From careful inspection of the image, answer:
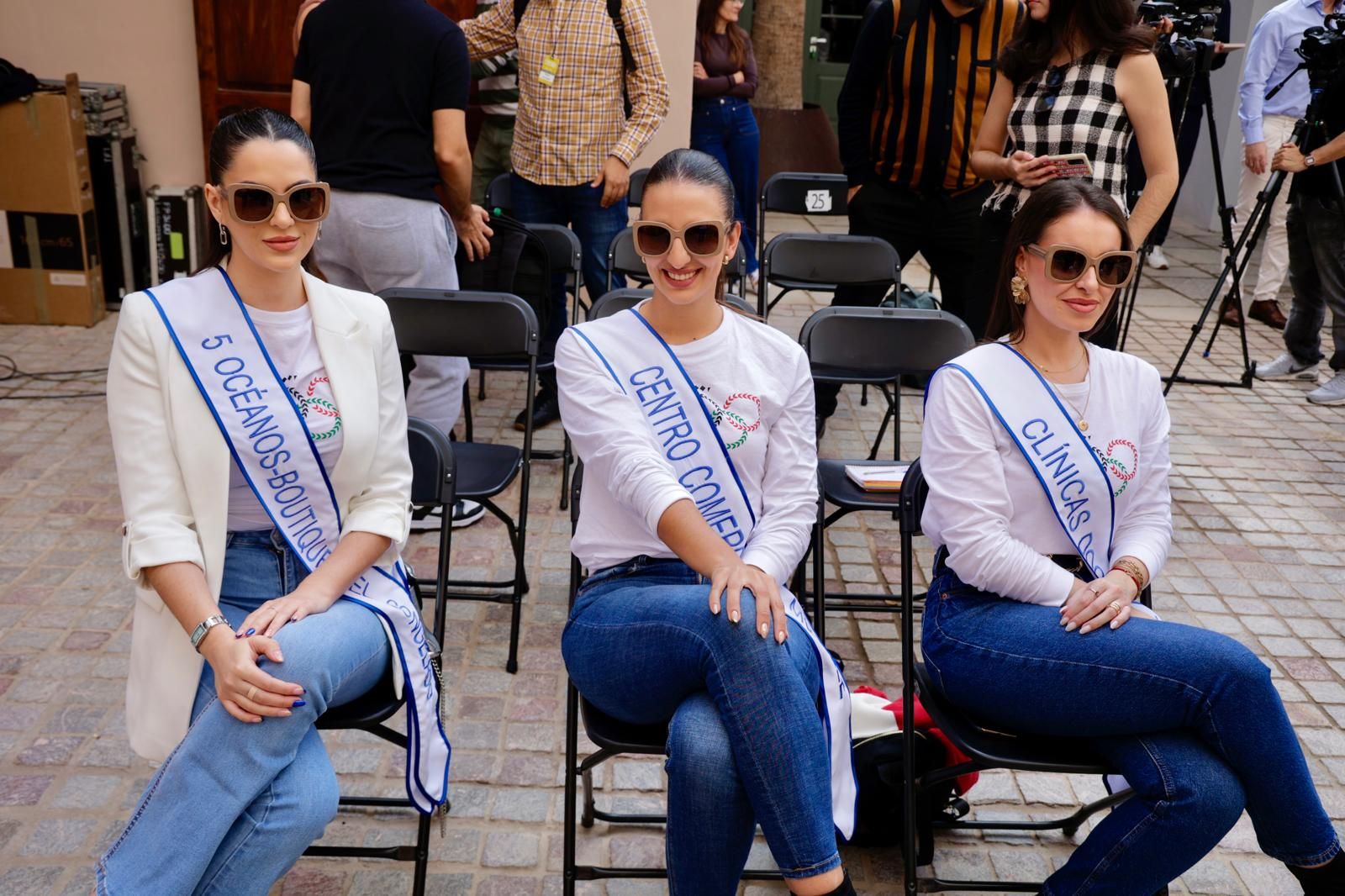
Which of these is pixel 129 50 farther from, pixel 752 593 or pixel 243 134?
pixel 752 593

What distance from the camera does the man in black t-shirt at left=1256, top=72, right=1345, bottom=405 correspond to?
19.4 ft

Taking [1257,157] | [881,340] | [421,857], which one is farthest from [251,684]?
[1257,157]

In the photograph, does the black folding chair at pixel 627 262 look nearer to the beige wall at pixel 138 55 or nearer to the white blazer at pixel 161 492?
the white blazer at pixel 161 492

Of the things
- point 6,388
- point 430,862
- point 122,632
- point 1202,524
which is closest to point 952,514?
point 430,862

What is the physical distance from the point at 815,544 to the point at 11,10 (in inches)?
248

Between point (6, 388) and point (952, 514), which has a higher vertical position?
point (952, 514)

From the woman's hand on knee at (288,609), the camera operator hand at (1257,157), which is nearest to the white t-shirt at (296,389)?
the woman's hand on knee at (288,609)

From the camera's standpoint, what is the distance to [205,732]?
2.02m

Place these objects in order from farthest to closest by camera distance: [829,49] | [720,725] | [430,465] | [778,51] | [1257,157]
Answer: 1. [829,49]
2. [778,51]
3. [1257,157]
4. [430,465]
5. [720,725]

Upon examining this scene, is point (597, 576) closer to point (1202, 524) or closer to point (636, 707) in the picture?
point (636, 707)

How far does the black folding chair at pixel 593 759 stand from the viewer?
2252 millimetres

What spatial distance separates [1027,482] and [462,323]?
203 cm

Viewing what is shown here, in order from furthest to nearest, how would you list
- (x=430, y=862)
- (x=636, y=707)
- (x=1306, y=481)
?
(x=1306, y=481), (x=430, y=862), (x=636, y=707)

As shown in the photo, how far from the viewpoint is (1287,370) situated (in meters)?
6.91
